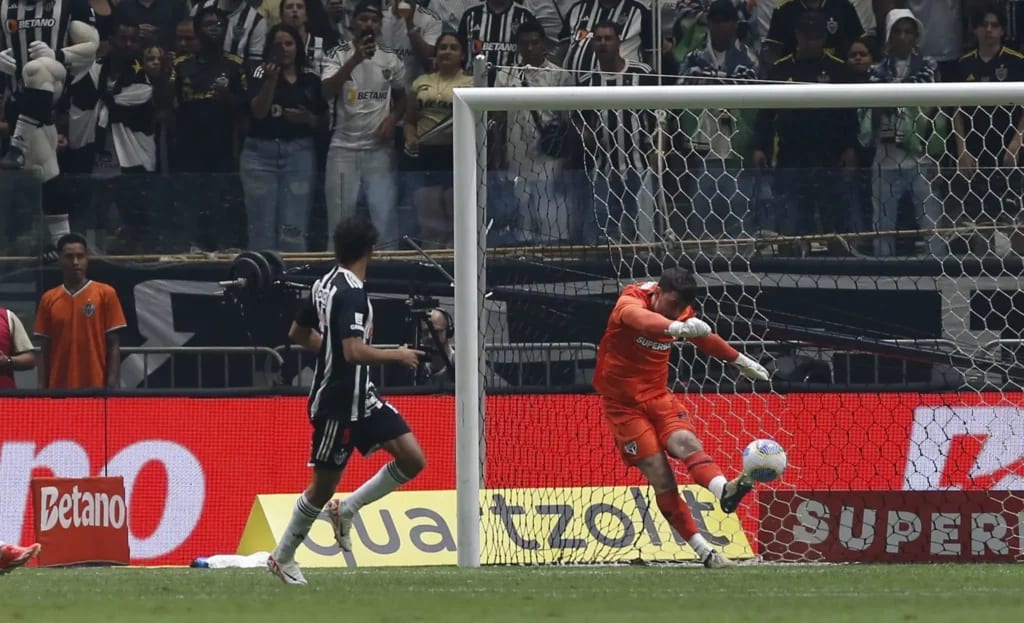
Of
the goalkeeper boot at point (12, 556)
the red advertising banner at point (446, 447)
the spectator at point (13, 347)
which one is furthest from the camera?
the spectator at point (13, 347)

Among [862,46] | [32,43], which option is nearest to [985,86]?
[862,46]

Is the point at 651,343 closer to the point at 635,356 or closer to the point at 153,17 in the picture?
the point at 635,356

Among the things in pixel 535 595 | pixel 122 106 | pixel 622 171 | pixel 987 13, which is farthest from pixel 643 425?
pixel 122 106

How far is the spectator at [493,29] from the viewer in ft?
47.8

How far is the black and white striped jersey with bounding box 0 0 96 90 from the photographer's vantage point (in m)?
14.8

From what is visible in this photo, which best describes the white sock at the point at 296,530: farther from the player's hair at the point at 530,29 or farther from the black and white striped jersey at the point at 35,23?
the black and white striped jersey at the point at 35,23

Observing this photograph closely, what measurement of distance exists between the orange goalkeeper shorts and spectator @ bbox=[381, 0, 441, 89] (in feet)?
17.6

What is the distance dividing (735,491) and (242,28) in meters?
7.37

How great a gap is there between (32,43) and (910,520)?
335 inches

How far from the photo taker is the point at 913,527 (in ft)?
34.5

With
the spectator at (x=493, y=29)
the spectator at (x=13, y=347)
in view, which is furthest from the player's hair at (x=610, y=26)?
the spectator at (x=13, y=347)

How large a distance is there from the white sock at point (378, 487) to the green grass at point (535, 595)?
38 cm

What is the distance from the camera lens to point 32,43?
14805 millimetres

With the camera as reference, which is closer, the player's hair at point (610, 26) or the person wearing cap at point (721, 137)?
the person wearing cap at point (721, 137)
